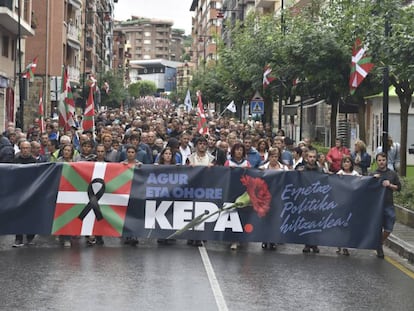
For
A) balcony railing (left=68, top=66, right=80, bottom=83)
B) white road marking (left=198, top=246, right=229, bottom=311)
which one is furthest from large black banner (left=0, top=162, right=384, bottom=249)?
balcony railing (left=68, top=66, right=80, bottom=83)

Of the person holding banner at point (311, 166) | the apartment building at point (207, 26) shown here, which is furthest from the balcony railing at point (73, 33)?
the person holding banner at point (311, 166)

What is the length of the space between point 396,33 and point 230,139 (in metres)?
4.10

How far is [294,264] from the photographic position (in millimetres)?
13289

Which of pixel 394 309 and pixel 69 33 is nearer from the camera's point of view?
pixel 394 309

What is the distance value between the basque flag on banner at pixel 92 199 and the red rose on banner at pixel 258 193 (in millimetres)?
1764

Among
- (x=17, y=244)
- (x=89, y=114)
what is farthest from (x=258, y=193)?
(x=89, y=114)

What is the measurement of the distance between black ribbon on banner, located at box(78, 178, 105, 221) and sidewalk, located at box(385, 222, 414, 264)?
4.54 metres

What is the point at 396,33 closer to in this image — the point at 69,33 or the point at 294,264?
the point at 294,264

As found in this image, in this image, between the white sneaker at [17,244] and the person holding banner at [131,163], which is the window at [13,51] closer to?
the person holding banner at [131,163]

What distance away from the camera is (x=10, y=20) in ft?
141

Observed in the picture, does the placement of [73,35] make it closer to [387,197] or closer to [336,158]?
[336,158]

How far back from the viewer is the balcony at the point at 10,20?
135 feet

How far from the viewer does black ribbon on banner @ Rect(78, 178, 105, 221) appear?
1462cm

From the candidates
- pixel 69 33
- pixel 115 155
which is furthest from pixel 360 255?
pixel 69 33
